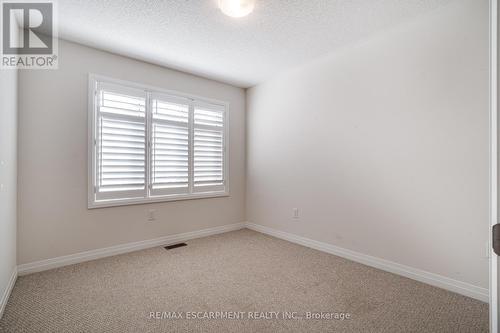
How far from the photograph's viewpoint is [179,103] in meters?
3.69

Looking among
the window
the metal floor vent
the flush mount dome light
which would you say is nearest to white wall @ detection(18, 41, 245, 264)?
the window

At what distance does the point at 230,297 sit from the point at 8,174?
7.19 ft

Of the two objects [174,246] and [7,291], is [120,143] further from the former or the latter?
[7,291]

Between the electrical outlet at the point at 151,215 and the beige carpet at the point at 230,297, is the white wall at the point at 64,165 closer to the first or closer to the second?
the electrical outlet at the point at 151,215

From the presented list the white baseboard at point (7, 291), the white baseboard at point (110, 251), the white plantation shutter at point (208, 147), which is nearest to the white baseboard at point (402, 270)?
the white baseboard at point (110, 251)

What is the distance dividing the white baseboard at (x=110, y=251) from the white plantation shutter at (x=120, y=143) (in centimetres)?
65

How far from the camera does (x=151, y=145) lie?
3.40 m

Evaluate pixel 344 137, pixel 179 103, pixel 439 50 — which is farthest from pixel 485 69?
pixel 179 103

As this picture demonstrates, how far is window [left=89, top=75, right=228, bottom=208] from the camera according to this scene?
9.89 ft

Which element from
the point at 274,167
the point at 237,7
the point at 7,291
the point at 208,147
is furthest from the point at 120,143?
the point at 274,167

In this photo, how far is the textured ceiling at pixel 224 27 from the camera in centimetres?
223

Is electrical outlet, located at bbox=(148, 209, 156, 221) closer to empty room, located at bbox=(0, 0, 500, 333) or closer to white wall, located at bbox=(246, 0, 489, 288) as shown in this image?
empty room, located at bbox=(0, 0, 500, 333)

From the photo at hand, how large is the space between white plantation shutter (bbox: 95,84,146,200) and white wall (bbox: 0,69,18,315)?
2.46 feet

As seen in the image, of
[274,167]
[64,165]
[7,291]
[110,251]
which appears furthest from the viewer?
[274,167]
